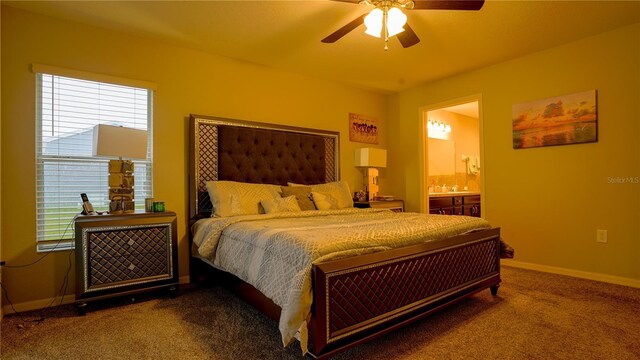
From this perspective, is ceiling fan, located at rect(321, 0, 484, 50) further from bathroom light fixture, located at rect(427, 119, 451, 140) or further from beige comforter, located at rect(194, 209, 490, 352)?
bathroom light fixture, located at rect(427, 119, 451, 140)

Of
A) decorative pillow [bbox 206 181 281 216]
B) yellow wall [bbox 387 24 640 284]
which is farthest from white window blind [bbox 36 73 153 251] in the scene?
yellow wall [bbox 387 24 640 284]

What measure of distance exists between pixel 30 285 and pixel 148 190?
1118 mm

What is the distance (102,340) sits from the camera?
2.11 m

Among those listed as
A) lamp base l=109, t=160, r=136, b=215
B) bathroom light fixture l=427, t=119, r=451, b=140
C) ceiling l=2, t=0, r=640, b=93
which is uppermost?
ceiling l=2, t=0, r=640, b=93

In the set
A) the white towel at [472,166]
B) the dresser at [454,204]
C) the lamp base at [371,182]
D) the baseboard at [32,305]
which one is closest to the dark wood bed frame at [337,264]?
the lamp base at [371,182]

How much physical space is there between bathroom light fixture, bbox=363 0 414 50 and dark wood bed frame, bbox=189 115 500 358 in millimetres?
1459

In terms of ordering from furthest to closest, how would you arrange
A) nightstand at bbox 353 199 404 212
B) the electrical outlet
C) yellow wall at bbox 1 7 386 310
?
1. nightstand at bbox 353 199 404 212
2. the electrical outlet
3. yellow wall at bbox 1 7 386 310

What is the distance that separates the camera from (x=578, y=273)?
11.2 feet

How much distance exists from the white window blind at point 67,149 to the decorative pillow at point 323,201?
1.92 meters

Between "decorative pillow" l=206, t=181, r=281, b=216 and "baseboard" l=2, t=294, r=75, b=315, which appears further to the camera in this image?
"decorative pillow" l=206, t=181, r=281, b=216

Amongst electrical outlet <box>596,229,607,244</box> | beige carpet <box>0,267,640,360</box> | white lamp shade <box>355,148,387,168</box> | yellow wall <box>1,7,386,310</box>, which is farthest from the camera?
white lamp shade <box>355,148,387,168</box>

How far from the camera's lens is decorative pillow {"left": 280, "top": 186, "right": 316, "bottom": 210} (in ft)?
11.6

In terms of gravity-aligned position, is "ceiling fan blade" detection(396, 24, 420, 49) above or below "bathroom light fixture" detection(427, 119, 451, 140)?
above

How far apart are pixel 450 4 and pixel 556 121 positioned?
2.30 m
